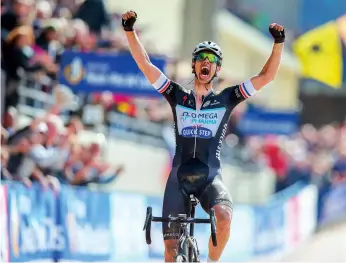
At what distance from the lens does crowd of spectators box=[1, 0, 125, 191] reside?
13156 mm

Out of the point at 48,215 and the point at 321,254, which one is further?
the point at 321,254

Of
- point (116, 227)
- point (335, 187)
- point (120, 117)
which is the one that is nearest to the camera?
point (116, 227)

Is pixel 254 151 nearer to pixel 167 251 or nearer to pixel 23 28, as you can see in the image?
pixel 23 28

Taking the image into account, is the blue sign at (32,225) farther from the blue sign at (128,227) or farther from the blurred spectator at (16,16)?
the blurred spectator at (16,16)

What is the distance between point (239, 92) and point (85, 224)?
5.55 m

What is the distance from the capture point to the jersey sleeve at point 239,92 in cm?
906

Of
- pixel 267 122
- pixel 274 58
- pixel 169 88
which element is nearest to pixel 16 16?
pixel 169 88

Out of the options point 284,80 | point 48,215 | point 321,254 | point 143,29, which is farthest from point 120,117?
point 284,80

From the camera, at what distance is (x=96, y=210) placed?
1446 cm

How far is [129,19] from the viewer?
358 inches

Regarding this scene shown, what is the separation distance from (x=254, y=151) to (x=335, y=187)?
2681 millimetres

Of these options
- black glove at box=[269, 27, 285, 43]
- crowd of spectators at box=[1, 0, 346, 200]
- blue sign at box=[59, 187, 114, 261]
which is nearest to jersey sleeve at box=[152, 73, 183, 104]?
black glove at box=[269, 27, 285, 43]

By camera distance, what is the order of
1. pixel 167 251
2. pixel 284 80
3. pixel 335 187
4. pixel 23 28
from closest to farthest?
pixel 167 251 < pixel 23 28 < pixel 335 187 < pixel 284 80

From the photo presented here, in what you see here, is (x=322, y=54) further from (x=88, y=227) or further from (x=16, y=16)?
(x=16, y=16)
